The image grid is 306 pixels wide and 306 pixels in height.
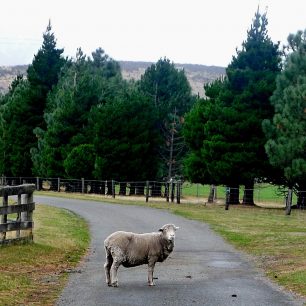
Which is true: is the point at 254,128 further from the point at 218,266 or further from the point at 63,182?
the point at 218,266

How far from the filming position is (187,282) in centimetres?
1300

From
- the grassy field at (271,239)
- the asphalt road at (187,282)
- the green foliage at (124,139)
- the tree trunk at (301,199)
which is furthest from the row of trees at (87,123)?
the asphalt road at (187,282)

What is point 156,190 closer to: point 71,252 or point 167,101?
point 167,101

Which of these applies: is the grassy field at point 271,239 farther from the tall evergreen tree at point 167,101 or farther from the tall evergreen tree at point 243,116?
the tall evergreen tree at point 167,101

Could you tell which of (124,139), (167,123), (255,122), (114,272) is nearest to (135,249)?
(114,272)

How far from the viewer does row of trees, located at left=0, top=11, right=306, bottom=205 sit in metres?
38.0

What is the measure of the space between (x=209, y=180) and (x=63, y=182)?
55.4ft

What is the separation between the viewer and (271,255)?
1789 centimetres

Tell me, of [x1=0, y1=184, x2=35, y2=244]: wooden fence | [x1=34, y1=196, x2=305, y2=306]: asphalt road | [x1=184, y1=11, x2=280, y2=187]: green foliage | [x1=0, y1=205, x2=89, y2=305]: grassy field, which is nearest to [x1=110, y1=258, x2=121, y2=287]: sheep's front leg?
[x1=34, y1=196, x2=305, y2=306]: asphalt road

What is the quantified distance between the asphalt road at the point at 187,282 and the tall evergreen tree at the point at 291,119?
619 inches

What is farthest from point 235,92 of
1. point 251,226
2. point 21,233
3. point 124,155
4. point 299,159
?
point 21,233

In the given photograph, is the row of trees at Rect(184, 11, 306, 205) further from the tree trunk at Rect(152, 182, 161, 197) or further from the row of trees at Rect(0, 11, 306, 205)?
the tree trunk at Rect(152, 182, 161, 197)

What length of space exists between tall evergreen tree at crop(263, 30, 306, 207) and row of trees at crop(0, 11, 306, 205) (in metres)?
0.06

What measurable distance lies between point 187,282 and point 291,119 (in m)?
24.6
